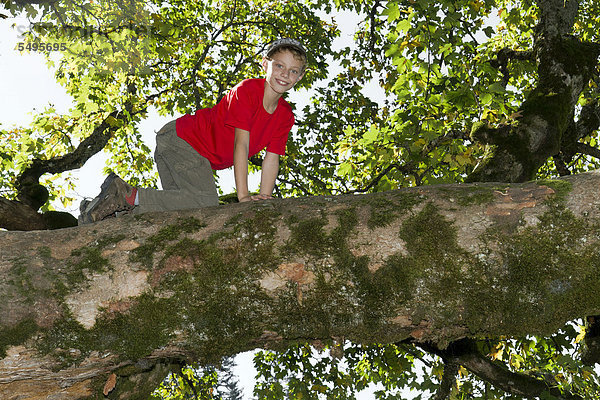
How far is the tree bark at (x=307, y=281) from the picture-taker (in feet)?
6.06

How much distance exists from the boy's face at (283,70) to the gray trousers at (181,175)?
33.0 inches

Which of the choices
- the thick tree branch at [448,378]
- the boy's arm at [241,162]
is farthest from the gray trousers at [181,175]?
the thick tree branch at [448,378]

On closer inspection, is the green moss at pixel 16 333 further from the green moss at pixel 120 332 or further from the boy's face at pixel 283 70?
the boy's face at pixel 283 70

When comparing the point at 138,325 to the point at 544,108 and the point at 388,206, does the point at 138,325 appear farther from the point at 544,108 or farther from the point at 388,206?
the point at 544,108

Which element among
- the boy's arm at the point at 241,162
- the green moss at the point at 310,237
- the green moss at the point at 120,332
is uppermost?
the boy's arm at the point at 241,162

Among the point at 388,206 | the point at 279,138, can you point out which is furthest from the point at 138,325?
the point at 279,138

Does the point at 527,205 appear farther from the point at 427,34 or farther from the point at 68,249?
the point at 427,34

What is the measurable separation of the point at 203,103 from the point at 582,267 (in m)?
8.47

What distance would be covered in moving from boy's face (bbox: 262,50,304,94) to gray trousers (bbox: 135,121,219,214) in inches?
33.0

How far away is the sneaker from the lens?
2.89m

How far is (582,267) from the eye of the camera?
1815 mm

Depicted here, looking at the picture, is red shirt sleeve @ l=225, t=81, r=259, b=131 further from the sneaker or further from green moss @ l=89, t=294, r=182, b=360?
green moss @ l=89, t=294, r=182, b=360

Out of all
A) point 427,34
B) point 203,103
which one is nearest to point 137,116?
point 203,103

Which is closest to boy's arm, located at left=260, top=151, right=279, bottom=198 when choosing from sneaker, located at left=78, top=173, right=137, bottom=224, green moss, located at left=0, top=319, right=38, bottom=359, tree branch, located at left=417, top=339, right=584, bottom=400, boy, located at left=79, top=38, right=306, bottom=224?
boy, located at left=79, top=38, right=306, bottom=224
